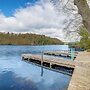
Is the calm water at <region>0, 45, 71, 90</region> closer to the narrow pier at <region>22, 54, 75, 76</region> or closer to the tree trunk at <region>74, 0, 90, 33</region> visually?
the narrow pier at <region>22, 54, 75, 76</region>

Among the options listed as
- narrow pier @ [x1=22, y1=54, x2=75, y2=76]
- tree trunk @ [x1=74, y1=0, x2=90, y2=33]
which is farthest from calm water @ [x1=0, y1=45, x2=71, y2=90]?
tree trunk @ [x1=74, y1=0, x2=90, y2=33]

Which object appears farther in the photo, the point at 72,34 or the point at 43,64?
the point at 43,64

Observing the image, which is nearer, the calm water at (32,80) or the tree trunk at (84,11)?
the tree trunk at (84,11)

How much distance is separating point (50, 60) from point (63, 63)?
5.03 metres

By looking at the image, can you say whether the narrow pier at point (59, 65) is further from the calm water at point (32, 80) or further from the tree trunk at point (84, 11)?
the tree trunk at point (84, 11)

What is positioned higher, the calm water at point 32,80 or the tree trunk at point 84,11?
the tree trunk at point 84,11

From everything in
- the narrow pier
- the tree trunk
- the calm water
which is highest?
the tree trunk

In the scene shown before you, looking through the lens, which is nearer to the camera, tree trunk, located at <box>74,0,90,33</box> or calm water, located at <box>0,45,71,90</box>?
tree trunk, located at <box>74,0,90,33</box>

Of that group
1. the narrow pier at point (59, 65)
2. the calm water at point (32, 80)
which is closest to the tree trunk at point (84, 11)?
the calm water at point (32, 80)

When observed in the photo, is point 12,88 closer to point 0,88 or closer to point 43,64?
point 0,88

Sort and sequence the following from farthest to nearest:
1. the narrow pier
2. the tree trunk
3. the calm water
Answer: the narrow pier → the calm water → the tree trunk

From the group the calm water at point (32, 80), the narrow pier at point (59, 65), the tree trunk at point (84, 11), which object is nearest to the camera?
the tree trunk at point (84, 11)

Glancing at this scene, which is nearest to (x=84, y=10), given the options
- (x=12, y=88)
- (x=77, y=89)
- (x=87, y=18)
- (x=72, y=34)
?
(x=87, y=18)

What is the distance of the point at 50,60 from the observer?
1128 inches
